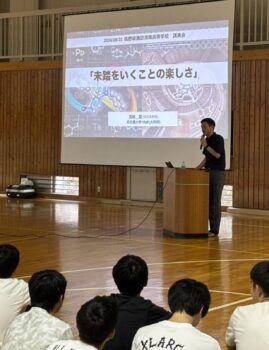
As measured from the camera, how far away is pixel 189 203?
7.90m

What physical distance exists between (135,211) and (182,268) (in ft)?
18.3

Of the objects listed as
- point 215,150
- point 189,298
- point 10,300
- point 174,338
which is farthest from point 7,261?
point 215,150

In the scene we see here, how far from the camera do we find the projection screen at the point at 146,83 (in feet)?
35.0

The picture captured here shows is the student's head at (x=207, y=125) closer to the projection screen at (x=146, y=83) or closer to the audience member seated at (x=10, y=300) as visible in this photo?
the projection screen at (x=146, y=83)

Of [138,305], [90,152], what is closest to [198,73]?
[90,152]

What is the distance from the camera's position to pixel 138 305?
2824 millimetres

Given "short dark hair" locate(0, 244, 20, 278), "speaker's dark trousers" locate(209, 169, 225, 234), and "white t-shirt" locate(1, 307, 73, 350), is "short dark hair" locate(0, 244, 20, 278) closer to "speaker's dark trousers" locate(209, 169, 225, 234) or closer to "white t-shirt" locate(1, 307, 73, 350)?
"white t-shirt" locate(1, 307, 73, 350)

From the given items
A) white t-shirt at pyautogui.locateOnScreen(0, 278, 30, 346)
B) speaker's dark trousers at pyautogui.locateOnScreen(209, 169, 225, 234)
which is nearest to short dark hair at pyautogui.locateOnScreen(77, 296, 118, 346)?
white t-shirt at pyautogui.locateOnScreen(0, 278, 30, 346)

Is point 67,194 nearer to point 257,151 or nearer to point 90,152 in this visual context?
point 90,152

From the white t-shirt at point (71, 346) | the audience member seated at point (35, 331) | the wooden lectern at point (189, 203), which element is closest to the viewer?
the white t-shirt at point (71, 346)

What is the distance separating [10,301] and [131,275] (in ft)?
1.86

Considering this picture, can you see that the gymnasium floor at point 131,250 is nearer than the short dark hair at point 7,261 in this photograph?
No

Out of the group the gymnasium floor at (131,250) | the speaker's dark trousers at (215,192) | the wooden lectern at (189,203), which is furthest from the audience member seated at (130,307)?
the speaker's dark trousers at (215,192)

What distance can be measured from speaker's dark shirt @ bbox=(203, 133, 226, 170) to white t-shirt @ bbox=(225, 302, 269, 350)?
566cm
